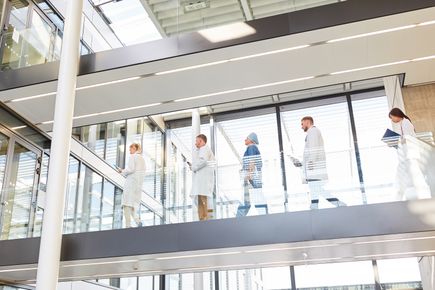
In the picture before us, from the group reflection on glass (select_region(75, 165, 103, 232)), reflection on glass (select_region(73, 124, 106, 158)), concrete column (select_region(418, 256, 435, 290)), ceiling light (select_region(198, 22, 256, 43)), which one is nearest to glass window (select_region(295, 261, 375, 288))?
concrete column (select_region(418, 256, 435, 290))

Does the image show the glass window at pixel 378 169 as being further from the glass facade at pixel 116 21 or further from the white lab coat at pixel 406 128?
the glass facade at pixel 116 21

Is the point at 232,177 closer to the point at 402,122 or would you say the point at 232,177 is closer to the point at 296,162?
the point at 296,162

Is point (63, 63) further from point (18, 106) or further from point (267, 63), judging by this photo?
point (267, 63)

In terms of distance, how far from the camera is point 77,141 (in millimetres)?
10633

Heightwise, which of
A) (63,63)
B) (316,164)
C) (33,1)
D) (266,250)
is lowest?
(266,250)

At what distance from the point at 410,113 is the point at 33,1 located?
8253 mm

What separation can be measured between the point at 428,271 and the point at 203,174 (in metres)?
5.73

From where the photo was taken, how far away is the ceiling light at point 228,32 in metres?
7.19

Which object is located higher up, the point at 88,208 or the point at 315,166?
the point at 315,166

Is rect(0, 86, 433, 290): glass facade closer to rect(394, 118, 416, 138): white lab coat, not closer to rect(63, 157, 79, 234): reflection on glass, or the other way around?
rect(63, 157, 79, 234): reflection on glass

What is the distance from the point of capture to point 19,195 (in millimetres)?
7988

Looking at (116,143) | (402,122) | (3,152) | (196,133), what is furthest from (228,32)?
(196,133)

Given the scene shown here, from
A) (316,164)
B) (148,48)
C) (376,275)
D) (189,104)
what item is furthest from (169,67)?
(376,275)

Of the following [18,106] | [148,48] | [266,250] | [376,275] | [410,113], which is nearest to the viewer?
[266,250]
